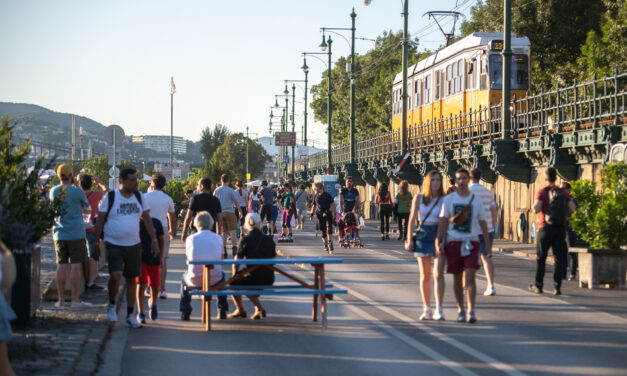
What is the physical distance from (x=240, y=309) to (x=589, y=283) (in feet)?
21.0

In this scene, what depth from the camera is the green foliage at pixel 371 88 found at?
82250 mm

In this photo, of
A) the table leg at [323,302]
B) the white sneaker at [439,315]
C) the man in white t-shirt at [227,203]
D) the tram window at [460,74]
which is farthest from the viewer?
the tram window at [460,74]

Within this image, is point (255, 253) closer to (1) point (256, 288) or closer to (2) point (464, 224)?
(1) point (256, 288)

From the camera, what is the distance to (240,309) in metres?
11.0

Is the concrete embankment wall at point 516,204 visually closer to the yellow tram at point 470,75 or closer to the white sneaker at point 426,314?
the yellow tram at point 470,75

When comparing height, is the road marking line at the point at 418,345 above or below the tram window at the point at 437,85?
below

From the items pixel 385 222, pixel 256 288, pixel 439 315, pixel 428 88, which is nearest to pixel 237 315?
pixel 256 288

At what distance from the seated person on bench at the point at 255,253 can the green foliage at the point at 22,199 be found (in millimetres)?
2177

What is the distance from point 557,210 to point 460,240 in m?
3.44

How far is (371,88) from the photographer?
283ft

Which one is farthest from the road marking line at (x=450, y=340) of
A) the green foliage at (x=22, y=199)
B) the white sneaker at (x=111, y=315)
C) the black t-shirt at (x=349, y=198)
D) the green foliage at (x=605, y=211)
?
the black t-shirt at (x=349, y=198)

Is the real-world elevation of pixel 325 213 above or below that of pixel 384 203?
below

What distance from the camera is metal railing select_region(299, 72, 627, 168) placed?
66.0ft

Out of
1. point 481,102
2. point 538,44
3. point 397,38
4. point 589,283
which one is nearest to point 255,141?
point 397,38
